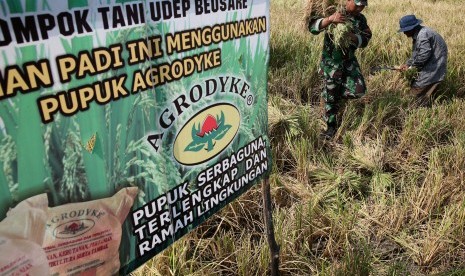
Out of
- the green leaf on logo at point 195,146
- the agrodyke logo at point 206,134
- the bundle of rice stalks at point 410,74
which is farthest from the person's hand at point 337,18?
the green leaf on logo at point 195,146

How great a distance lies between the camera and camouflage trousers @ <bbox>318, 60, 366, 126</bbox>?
3555mm

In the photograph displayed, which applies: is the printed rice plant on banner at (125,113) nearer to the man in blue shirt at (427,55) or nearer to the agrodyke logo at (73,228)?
the agrodyke logo at (73,228)

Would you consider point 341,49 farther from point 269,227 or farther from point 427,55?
point 269,227

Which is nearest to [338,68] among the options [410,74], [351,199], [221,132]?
[351,199]

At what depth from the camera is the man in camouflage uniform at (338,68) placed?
11.0 feet

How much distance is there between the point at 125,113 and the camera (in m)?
1.09

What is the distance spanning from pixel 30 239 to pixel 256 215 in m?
1.67

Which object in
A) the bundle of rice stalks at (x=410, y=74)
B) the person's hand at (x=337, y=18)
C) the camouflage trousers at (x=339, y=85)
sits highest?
the person's hand at (x=337, y=18)

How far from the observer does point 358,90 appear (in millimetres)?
3553

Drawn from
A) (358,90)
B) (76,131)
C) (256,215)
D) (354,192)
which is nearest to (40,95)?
(76,131)

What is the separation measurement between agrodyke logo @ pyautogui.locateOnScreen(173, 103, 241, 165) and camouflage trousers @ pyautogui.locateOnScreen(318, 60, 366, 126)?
7.46 feet

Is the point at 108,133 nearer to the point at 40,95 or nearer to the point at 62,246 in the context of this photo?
the point at 40,95

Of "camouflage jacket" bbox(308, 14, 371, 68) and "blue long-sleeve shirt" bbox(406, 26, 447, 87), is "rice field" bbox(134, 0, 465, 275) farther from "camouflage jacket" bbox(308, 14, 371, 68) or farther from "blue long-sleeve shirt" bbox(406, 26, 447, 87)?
"camouflage jacket" bbox(308, 14, 371, 68)

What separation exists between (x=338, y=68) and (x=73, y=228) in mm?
2943
